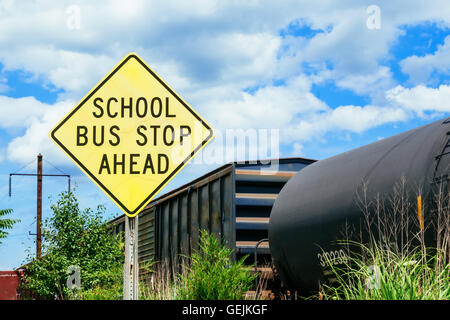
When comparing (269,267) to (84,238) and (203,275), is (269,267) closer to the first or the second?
(203,275)

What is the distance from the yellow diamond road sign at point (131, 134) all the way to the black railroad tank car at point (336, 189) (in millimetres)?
2444

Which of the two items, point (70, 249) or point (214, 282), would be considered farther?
point (70, 249)

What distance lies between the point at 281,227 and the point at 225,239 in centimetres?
189

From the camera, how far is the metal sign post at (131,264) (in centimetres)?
529

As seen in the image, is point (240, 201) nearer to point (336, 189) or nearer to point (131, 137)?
point (336, 189)

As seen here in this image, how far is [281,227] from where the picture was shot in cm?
862

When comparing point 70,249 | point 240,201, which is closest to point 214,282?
point 240,201

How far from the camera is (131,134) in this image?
5.50m

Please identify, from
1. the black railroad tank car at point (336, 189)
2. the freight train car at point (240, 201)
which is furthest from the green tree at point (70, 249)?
the black railroad tank car at point (336, 189)

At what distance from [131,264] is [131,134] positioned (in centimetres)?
123
